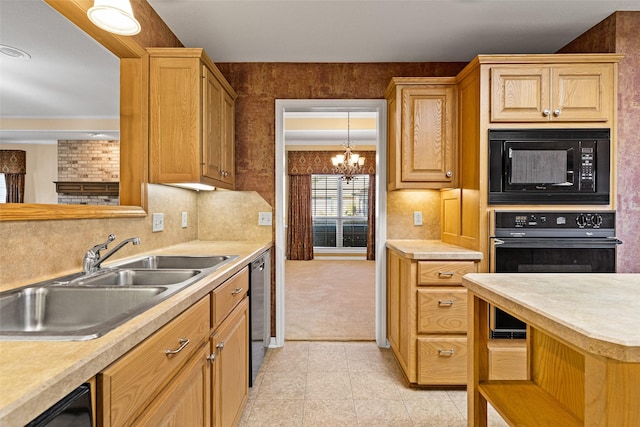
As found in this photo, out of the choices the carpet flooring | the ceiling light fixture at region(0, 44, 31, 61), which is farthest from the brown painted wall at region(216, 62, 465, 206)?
the ceiling light fixture at region(0, 44, 31, 61)

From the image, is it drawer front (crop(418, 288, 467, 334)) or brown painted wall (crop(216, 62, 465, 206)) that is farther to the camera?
brown painted wall (crop(216, 62, 465, 206))

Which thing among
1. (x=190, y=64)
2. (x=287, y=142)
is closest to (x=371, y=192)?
(x=287, y=142)

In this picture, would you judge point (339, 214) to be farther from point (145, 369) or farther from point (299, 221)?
point (145, 369)

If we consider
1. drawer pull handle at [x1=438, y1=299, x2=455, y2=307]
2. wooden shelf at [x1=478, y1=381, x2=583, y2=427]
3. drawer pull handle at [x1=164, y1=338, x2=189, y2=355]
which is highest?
drawer pull handle at [x1=164, y1=338, x2=189, y2=355]

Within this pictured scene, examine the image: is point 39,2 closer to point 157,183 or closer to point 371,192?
point 157,183

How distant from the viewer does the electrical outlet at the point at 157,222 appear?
2.23 m

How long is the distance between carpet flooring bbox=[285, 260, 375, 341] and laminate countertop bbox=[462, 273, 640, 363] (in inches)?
81.0

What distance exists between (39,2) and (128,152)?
2.70ft

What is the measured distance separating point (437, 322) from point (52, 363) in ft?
6.81

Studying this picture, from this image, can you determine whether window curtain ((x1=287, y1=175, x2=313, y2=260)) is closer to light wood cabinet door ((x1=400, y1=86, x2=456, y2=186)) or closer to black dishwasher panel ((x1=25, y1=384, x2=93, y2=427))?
light wood cabinet door ((x1=400, y1=86, x2=456, y2=186))

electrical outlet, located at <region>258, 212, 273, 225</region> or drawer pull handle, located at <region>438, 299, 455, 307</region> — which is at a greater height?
electrical outlet, located at <region>258, 212, 273, 225</region>

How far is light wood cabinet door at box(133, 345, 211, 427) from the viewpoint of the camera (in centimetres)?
94

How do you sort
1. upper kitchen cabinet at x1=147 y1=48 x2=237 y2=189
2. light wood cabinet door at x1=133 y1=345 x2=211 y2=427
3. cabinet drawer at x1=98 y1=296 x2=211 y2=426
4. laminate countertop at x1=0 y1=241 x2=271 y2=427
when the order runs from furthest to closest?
upper kitchen cabinet at x1=147 y1=48 x2=237 y2=189 < light wood cabinet door at x1=133 y1=345 x2=211 y2=427 < cabinet drawer at x1=98 y1=296 x2=211 y2=426 < laminate countertop at x1=0 y1=241 x2=271 y2=427

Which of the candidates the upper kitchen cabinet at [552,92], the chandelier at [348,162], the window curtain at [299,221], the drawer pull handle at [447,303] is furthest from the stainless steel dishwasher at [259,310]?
the window curtain at [299,221]
